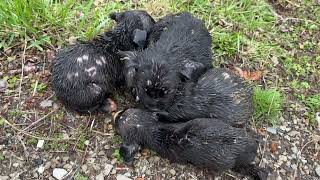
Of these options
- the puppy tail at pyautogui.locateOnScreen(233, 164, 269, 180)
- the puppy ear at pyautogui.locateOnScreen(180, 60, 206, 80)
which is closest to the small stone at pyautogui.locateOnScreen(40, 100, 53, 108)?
the puppy ear at pyautogui.locateOnScreen(180, 60, 206, 80)

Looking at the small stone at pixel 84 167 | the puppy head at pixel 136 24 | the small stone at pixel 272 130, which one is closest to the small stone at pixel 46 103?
the small stone at pixel 84 167

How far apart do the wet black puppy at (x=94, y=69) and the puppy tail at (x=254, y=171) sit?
1.46 metres

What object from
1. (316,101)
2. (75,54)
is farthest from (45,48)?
(316,101)

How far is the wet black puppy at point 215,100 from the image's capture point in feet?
14.8

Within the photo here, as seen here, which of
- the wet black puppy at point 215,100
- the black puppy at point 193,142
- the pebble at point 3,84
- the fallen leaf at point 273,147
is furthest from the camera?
the pebble at point 3,84

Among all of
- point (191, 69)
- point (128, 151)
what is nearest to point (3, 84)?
point (128, 151)

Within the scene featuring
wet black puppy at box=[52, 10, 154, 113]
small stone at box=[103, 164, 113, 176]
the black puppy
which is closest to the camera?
the black puppy

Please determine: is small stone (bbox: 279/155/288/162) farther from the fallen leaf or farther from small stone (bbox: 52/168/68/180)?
small stone (bbox: 52/168/68/180)

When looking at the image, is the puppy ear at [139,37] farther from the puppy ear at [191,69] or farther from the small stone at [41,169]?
the small stone at [41,169]

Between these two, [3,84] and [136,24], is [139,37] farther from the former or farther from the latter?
[3,84]

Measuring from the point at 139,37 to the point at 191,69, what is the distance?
70 centimetres

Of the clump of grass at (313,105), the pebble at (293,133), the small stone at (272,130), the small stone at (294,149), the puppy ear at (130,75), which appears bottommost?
the small stone at (294,149)

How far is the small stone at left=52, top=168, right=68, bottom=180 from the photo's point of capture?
4.57 meters

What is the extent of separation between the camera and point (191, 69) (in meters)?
4.72
